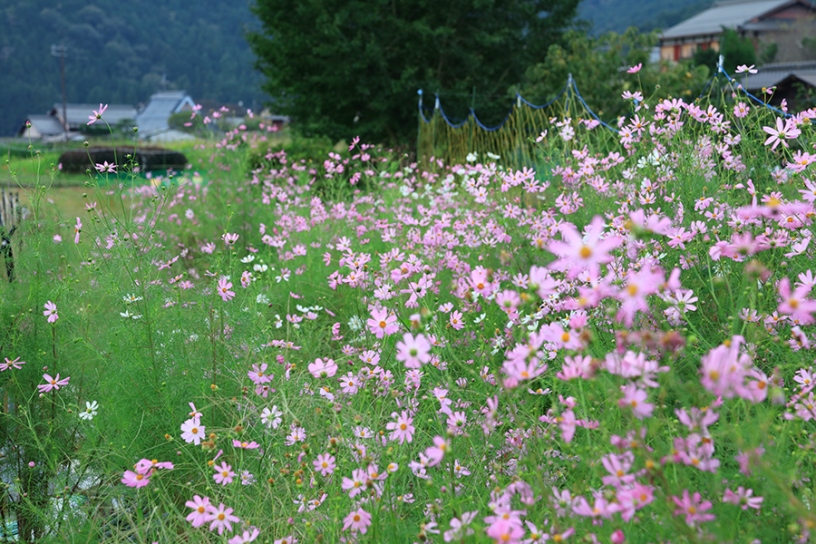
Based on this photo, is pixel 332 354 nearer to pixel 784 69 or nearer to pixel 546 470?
pixel 546 470

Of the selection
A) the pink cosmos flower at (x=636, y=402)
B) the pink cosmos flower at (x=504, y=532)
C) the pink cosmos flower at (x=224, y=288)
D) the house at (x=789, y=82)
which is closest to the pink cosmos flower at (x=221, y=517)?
the pink cosmos flower at (x=504, y=532)

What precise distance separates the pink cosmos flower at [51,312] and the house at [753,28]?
31.1 m

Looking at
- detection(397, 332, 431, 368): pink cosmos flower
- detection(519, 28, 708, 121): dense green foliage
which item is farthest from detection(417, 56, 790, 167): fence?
detection(397, 332, 431, 368): pink cosmos flower

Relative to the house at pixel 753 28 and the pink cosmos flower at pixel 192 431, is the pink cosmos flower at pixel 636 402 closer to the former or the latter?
the pink cosmos flower at pixel 192 431

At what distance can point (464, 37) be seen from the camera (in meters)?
14.0

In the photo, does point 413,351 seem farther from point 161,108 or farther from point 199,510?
point 161,108

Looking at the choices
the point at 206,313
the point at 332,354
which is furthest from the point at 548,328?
the point at 332,354

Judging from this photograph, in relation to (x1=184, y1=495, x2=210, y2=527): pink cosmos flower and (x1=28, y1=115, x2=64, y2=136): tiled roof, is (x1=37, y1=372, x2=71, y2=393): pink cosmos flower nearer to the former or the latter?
(x1=184, y1=495, x2=210, y2=527): pink cosmos flower

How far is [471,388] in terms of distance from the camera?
8.46 ft

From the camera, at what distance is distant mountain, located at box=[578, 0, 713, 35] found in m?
56.9

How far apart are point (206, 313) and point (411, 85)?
35.6 ft

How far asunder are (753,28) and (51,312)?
43.1 meters

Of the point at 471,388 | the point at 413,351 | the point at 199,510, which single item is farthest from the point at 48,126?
the point at 413,351

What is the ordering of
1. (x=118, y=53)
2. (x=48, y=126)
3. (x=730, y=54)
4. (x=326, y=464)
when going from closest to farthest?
(x=326, y=464) < (x=730, y=54) < (x=48, y=126) < (x=118, y=53)
